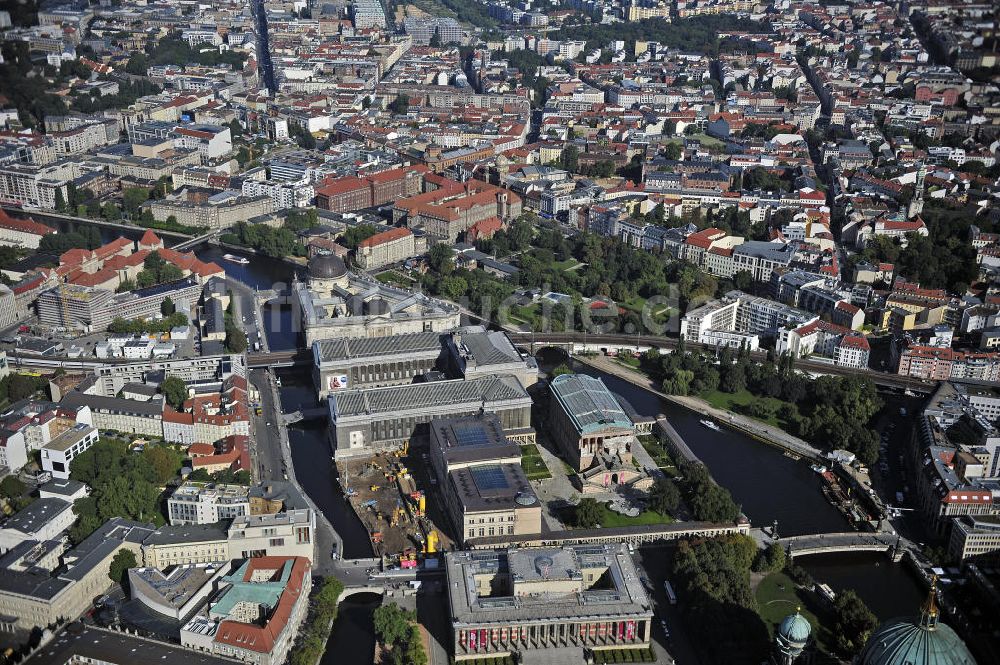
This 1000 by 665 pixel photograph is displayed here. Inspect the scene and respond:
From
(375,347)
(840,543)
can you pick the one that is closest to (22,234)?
(375,347)

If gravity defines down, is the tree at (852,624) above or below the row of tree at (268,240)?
below

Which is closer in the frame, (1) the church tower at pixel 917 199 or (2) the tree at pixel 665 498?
(2) the tree at pixel 665 498

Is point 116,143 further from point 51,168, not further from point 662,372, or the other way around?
point 662,372

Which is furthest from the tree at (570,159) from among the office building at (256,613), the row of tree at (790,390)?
the office building at (256,613)

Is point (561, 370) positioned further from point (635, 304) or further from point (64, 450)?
point (64, 450)

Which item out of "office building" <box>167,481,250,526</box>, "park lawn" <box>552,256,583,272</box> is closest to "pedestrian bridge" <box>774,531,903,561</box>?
"office building" <box>167,481,250,526</box>

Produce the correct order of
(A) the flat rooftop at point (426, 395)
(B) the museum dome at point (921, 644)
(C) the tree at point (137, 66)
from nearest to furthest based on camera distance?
(B) the museum dome at point (921, 644) → (A) the flat rooftop at point (426, 395) → (C) the tree at point (137, 66)

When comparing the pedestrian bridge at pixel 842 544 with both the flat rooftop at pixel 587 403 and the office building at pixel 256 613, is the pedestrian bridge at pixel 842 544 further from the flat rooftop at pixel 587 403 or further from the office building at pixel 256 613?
the office building at pixel 256 613
